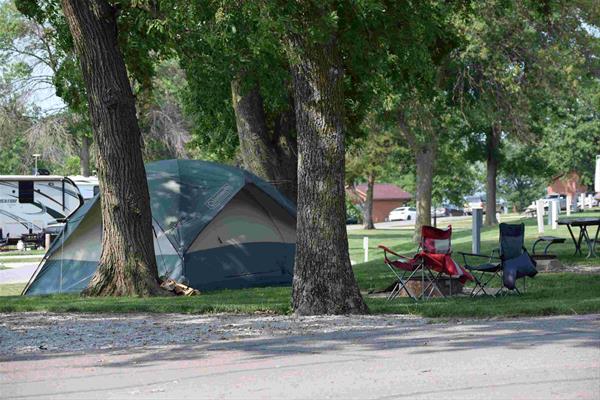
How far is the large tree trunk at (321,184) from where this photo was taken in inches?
489

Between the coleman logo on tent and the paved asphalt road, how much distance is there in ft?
27.9

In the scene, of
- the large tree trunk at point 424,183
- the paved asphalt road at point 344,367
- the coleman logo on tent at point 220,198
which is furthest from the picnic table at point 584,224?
the large tree trunk at point 424,183

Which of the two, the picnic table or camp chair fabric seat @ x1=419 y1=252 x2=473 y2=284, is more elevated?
the picnic table

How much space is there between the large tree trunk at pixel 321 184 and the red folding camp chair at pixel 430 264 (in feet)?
6.73

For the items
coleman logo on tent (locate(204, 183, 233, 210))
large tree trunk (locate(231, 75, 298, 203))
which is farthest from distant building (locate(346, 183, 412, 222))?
coleman logo on tent (locate(204, 183, 233, 210))

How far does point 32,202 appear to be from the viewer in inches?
1668

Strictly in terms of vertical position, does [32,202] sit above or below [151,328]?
above

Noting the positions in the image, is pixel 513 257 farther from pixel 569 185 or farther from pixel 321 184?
pixel 569 185

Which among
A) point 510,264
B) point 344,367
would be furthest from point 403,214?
point 344,367

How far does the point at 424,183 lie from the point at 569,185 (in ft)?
234

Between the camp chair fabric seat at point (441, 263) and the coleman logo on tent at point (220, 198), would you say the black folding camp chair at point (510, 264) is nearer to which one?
the camp chair fabric seat at point (441, 263)

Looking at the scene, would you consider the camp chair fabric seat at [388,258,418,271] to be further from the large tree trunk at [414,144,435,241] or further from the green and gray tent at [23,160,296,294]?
the large tree trunk at [414,144,435,241]

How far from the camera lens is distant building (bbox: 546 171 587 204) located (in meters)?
86.3

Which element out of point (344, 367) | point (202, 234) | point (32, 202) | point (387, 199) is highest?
point (387, 199)
